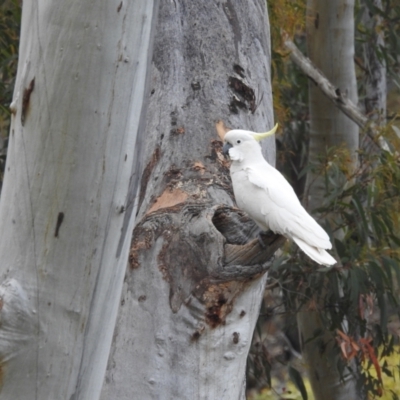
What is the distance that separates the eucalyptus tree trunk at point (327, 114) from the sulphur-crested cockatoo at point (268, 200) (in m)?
1.54

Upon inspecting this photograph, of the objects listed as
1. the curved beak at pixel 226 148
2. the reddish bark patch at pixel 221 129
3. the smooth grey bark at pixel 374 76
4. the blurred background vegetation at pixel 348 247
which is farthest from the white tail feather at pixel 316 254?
the smooth grey bark at pixel 374 76

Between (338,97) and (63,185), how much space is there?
85.0 inches

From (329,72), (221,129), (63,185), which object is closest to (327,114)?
(329,72)

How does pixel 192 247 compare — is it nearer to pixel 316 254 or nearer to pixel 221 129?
pixel 316 254

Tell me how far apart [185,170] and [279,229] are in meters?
0.43

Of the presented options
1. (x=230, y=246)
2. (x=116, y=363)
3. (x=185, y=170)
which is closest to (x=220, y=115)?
(x=185, y=170)

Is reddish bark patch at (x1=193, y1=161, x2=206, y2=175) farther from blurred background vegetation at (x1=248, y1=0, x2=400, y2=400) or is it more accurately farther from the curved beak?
blurred background vegetation at (x1=248, y1=0, x2=400, y2=400)

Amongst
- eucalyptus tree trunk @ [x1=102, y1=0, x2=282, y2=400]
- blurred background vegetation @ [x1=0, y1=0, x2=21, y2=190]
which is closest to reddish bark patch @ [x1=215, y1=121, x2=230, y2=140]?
eucalyptus tree trunk @ [x1=102, y1=0, x2=282, y2=400]

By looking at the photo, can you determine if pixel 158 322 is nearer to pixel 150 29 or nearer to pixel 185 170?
pixel 185 170

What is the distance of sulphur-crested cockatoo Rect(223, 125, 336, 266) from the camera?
59.6 inches

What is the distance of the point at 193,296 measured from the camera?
1.68 metres

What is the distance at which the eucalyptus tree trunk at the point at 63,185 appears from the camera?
113 centimetres

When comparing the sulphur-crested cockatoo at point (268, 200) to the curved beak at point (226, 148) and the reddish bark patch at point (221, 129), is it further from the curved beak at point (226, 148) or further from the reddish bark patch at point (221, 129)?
the reddish bark patch at point (221, 129)

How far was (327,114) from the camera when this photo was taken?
137 inches
